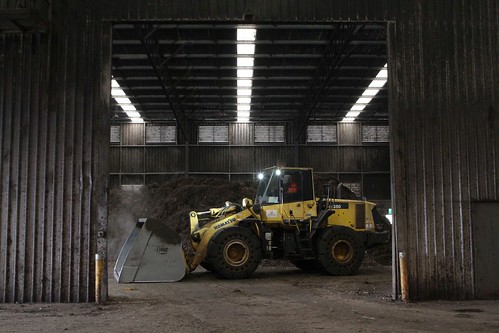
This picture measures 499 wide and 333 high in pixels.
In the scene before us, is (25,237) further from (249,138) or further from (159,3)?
(249,138)

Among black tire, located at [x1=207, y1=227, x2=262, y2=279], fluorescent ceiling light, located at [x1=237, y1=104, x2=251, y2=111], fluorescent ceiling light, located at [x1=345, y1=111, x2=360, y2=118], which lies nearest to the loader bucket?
black tire, located at [x1=207, y1=227, x2=262, y2=279]

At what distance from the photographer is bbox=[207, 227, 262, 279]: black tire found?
1424cm

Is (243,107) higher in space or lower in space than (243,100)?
lower

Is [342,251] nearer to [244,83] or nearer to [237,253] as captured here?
[237,253]

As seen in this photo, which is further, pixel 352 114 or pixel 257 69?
pixel 352 114

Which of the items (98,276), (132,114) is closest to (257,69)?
(132,114)

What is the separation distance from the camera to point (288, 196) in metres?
15.4

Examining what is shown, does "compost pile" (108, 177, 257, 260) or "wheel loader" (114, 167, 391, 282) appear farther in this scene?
"compost pile" (108, 177, 257, 260)

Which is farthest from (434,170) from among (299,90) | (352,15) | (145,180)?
(145,180)

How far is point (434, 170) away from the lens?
34.2 ft

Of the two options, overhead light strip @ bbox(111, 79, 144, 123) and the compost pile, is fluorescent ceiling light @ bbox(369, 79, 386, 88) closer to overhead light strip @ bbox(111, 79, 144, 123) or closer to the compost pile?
the compost pile

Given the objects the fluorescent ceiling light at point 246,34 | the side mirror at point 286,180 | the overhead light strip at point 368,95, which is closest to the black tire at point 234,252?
the side mirror at point 286,180

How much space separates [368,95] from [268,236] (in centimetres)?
1349

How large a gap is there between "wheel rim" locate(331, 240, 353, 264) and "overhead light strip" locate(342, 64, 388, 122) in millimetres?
8234
